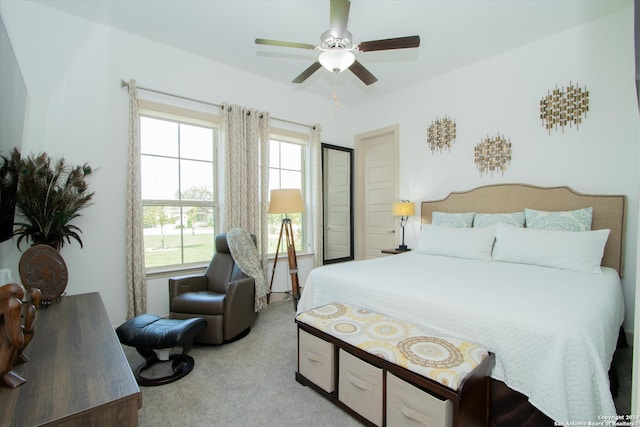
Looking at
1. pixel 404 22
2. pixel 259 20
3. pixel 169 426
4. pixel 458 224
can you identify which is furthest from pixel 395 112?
pixel 169 426

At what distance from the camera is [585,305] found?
63.0 inches

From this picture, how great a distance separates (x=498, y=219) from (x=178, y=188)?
3.68 meters

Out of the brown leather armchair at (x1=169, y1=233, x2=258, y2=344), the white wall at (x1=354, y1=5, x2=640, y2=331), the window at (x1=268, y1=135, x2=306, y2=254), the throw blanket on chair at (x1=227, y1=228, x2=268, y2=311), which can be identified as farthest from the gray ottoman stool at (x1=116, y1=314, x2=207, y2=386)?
the white wall at (x1=354, y1=5, x2=640, y2=331)

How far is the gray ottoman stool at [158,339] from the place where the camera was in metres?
2.11

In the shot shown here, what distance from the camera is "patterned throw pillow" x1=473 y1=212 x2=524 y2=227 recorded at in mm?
3107

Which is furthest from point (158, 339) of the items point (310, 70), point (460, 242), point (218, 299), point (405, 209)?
point (405, 209)

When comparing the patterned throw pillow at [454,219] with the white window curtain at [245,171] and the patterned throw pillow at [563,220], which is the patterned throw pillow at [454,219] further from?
the white window curtain at [245,171]

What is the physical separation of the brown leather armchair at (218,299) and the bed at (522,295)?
67 centimetres

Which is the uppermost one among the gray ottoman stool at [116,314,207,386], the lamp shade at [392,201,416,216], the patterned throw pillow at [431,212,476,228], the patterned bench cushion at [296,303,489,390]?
the lamp shade at [392,201,416,216]

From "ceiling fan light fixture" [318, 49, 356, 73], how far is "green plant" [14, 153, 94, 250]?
7.96ft

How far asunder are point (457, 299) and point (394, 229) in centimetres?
294

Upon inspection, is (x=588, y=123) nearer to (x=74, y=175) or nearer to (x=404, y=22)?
(x=404, y=22)

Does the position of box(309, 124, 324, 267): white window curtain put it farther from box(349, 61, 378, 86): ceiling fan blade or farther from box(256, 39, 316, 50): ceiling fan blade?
box(256, 39, 316, 50): ceiling fan blade

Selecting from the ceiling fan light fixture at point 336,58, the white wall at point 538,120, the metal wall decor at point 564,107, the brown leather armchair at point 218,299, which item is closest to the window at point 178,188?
the brown leather armchair at point 218,299
